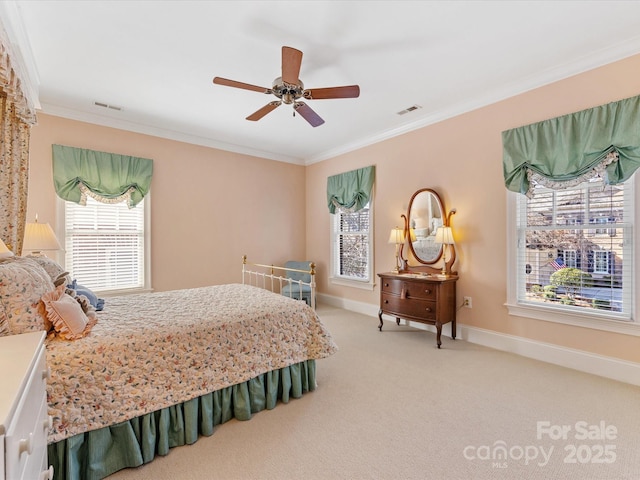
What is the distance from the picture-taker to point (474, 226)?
3.59m

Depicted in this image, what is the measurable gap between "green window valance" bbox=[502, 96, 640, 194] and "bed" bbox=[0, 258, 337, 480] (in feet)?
8.57

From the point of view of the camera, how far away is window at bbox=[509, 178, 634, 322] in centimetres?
264

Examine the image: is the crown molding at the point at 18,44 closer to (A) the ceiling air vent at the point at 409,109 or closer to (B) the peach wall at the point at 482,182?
(A) the ceiling air vent at the point at 409,109

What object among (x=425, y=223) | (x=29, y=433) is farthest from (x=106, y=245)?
(x=425, y=223)

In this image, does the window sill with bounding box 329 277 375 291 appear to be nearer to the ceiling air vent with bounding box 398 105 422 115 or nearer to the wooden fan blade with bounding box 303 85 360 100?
the ceiling air vent with bounding box 398 105 422 115

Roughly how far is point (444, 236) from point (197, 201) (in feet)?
11.6

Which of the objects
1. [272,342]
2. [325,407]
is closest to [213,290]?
[272,342]

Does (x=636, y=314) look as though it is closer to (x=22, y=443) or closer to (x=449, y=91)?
(x=449, y=91)

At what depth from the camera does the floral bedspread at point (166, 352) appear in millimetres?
1527

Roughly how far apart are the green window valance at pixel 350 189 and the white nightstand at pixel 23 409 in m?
4.15

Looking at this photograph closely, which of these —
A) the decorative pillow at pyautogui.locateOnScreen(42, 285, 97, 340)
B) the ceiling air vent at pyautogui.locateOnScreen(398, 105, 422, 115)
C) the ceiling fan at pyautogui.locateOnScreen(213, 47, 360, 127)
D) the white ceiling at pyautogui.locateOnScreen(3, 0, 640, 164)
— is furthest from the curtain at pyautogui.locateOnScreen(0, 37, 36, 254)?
the ceiling air vent at pyautogui.locateOnScreen(398, 105, 422, 115)

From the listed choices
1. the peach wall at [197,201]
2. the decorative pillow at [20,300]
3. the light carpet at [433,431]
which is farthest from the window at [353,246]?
the decorative pillow at [20,300]

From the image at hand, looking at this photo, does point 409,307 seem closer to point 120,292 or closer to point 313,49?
point 313,49

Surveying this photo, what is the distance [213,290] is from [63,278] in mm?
1286
